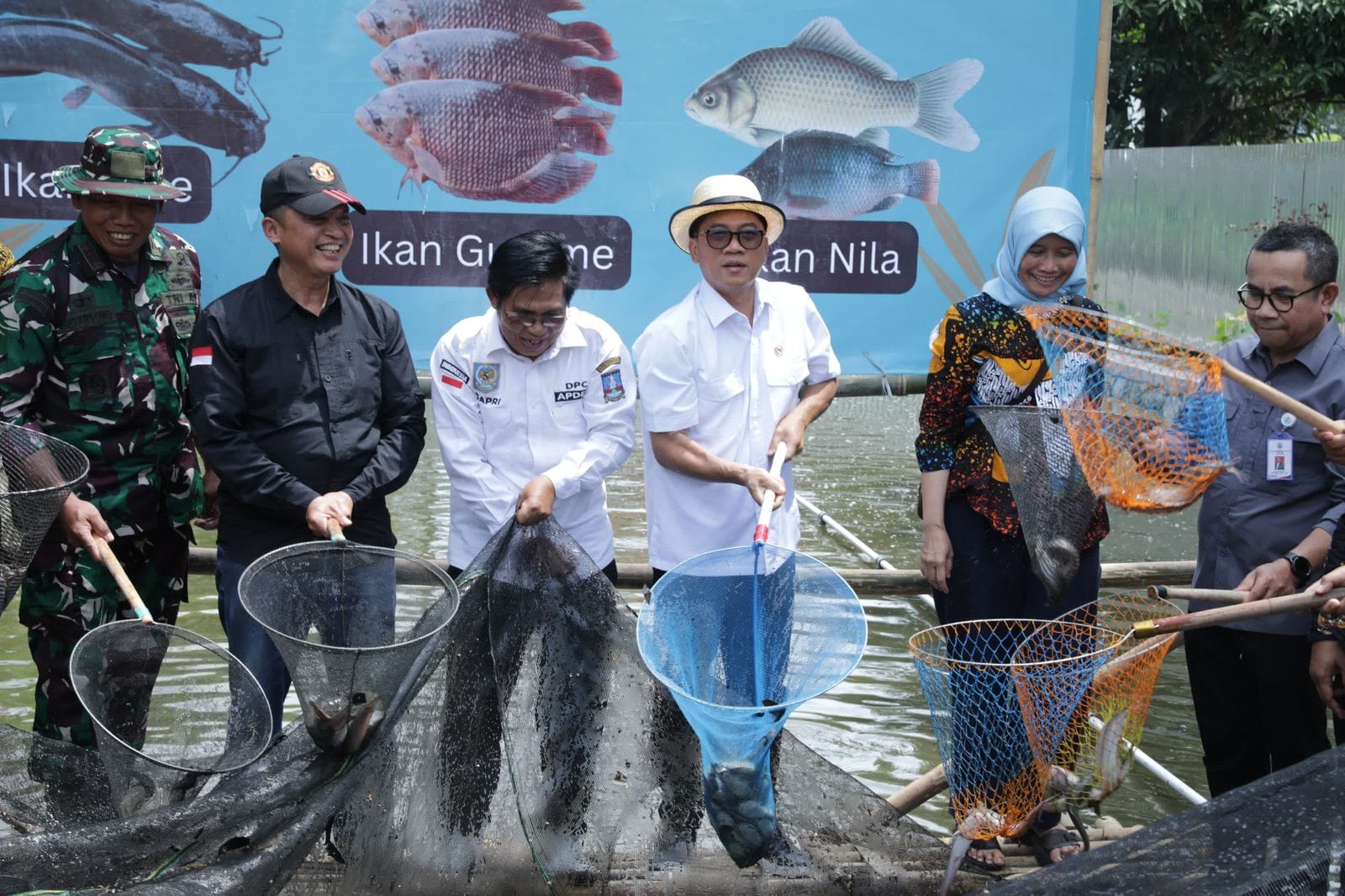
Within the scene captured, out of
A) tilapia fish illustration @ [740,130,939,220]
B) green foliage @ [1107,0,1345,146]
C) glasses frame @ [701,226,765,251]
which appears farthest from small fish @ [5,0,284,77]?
green foliage @ [1107,0,1345,146]

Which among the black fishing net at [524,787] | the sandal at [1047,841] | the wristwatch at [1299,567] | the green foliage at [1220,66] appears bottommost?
the sandal at [1047,841]

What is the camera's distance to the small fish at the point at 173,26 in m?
4.64

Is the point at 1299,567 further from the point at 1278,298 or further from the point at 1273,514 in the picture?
the point at 1278,298

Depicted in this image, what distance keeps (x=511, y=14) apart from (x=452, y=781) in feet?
9.25

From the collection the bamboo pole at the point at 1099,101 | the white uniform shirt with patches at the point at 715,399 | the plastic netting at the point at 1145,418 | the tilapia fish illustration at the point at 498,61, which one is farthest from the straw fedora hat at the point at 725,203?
the bamboo pole at the point at 1099,101

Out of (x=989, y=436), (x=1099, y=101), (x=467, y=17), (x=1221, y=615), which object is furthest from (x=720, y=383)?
(x=1099, y=101)

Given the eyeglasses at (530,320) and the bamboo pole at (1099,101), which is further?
the bamboo pole at (1099,101)

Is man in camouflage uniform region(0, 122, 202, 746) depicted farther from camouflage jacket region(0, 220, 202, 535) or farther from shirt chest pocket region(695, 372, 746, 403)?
shirt chest pocket region(695, 372, 746, 403)

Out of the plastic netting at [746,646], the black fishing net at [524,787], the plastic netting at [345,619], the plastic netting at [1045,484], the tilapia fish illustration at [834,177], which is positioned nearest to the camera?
the plastic netting at [746,646]

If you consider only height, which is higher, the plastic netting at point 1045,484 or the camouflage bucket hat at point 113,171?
the camouflage bucket hat at point 113,171

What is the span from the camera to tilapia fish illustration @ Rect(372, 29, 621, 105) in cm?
Result: 475

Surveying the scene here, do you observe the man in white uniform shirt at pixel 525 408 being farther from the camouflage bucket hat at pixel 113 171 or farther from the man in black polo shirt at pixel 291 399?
the camouflage bucket hat at pixel 113 171

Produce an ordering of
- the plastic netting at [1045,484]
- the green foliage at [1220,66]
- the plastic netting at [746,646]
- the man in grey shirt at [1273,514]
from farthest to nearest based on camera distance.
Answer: the green foliage at [1220,66], the man in grey shirt at [1273,514], the plastic netting at [1045,484], the plastic netting at [746,646]

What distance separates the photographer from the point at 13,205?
468 cm
